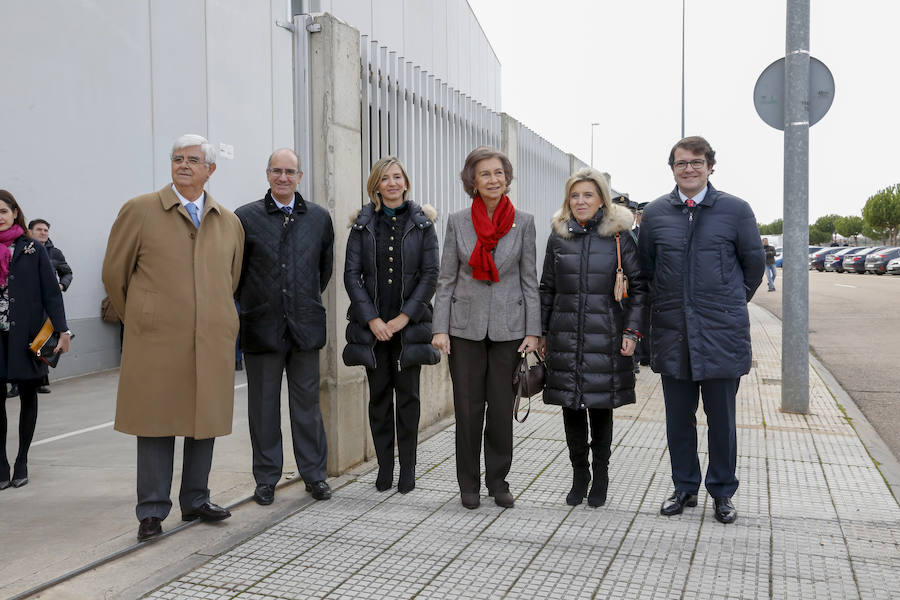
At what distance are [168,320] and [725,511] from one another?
9.99 feet

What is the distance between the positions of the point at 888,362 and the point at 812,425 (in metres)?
5.34

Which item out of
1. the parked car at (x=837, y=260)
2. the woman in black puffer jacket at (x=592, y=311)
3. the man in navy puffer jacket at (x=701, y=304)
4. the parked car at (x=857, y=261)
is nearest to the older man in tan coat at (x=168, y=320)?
the woman in black puffer jacket at (x=592, y=311)

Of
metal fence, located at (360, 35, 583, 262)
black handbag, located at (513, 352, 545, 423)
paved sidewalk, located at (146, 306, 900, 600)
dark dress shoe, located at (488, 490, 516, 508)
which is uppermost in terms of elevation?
metal fence, located at (360, 35, 583, 262)

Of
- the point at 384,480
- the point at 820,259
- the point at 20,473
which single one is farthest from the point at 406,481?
the point at 820,259

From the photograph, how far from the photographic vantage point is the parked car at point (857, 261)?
47219 mm

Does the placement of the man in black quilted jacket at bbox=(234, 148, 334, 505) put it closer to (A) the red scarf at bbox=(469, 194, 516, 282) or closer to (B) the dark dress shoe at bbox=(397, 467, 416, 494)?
(B) the dark dress shoe at bbox=(397, 467, 416, 494)

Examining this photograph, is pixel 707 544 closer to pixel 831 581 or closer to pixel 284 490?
pixel 831 581

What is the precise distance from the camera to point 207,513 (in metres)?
4.33

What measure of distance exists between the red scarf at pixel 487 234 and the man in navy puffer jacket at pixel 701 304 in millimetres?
804

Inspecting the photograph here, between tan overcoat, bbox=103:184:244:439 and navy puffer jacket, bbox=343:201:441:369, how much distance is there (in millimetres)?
911

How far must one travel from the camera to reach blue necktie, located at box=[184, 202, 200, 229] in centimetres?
414

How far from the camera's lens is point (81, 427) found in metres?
7.41

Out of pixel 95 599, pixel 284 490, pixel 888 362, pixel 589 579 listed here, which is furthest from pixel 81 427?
pixel 888 362

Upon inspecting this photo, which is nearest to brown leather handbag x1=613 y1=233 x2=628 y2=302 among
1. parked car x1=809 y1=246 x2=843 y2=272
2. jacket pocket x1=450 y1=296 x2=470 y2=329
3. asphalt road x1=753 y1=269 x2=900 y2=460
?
jacket pocket x1=450 y1=296 x2=470 y2=329
